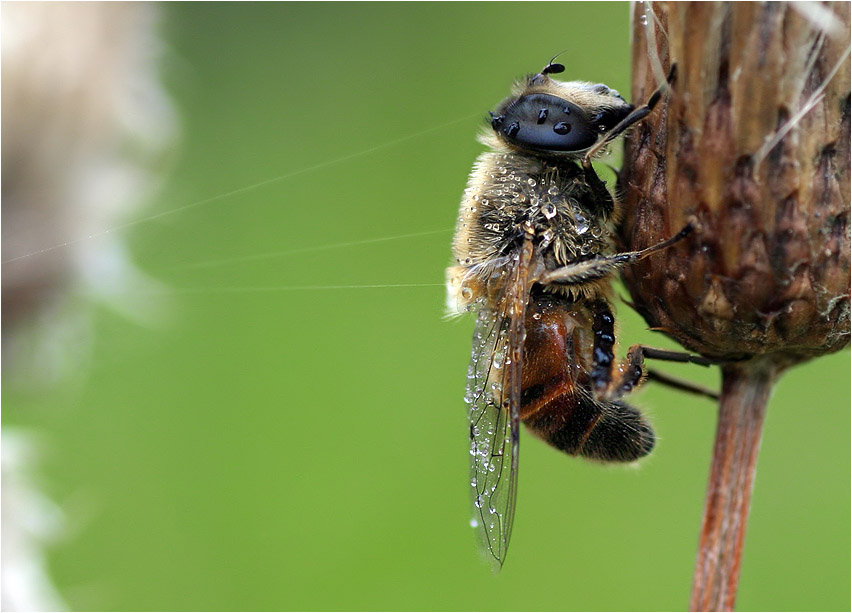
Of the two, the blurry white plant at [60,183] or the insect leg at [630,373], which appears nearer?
the insect leg at [630,373]

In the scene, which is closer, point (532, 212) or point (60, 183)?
point (532, 212)

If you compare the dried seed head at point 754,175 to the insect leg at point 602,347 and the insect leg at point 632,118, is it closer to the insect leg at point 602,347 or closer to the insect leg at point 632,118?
the insect leg at point 632,118

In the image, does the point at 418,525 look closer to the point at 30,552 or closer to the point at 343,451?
the point at 343,451

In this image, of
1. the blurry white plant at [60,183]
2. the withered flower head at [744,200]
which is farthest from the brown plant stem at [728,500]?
the blurry white plant at [60,183]

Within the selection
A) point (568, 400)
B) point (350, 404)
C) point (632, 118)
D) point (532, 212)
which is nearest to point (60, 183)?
point (532, 212)

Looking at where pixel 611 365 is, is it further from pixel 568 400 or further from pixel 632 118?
pixel 632 118

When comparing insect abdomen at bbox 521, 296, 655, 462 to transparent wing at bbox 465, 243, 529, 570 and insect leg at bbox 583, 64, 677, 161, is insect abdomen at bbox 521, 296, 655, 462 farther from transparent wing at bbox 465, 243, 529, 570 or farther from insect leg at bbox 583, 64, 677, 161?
insect leg at bbox 583, 64, 677, 161

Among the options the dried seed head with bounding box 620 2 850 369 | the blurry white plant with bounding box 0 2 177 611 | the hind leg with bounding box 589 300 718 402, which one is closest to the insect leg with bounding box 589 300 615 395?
the hind leg with bounding box 589 300 718 402
